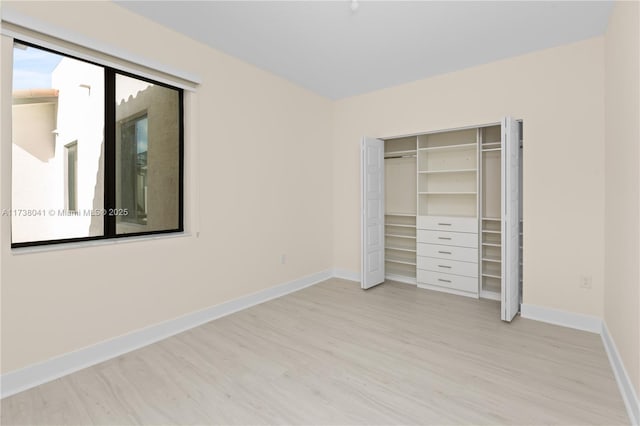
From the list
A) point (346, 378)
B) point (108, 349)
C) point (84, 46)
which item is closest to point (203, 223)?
point (108, 349)

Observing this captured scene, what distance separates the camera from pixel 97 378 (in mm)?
2213

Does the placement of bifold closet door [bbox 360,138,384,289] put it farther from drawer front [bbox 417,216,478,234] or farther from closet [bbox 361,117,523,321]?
drawer front [bbox 417,216,478,234]

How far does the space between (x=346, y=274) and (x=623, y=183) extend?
3357 mm

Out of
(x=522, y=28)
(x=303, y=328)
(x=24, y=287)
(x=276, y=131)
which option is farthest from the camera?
(x=276, y=131)

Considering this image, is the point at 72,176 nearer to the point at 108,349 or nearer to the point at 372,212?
the point at 108,349

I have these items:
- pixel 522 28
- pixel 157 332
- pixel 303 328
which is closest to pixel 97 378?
pixel 157 332

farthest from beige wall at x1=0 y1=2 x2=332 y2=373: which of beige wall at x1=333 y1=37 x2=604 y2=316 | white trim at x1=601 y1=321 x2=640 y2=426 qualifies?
white trim at x1=601 y1=321 x2=640 y2=426

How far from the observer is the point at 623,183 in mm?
2219

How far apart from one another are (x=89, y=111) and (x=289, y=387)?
2.60 metres

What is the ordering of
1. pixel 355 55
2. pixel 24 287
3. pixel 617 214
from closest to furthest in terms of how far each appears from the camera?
pixel 24 287 < pixel 617 214 < pixel 355 55

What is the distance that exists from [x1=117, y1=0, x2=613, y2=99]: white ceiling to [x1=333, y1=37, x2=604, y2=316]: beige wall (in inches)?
7.8

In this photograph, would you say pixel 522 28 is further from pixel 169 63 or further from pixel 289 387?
pixel 289 387

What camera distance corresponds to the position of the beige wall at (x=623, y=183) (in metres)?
1.90

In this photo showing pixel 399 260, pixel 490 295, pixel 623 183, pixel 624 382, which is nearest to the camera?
pixel 624 382
